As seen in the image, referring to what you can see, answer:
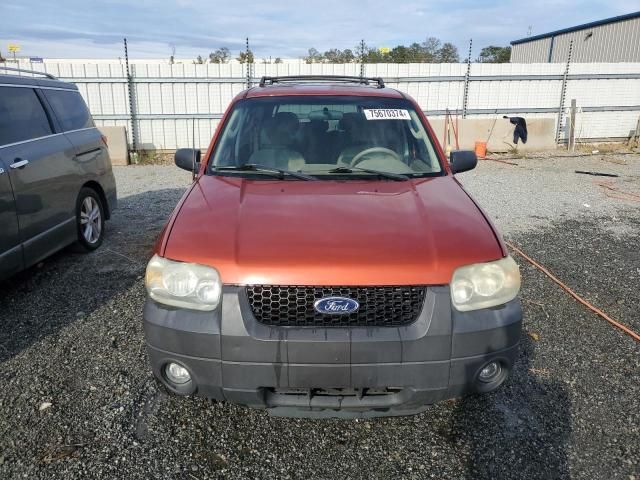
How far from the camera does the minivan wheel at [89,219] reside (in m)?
5.24

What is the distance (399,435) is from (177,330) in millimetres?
1279

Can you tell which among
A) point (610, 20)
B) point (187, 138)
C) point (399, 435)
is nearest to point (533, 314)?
point (399, 435)

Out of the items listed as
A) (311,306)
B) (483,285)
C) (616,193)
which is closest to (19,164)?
(311,306)

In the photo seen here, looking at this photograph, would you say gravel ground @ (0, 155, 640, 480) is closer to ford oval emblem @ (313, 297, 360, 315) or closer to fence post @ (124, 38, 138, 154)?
ford oval emblem @ (313, 297, 360, 315)

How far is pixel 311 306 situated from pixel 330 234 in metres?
0.39

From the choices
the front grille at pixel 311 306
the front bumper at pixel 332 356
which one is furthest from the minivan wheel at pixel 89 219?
the front grille at pixel 311 306

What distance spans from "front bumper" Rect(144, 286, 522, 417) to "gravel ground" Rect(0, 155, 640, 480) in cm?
34

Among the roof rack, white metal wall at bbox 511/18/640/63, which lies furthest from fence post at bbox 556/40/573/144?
the roof rack

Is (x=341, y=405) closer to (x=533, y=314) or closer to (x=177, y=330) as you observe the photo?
(x=177, y=330)

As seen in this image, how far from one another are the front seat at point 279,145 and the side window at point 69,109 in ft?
8.86

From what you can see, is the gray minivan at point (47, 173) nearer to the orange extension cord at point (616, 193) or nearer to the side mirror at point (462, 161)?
the side mirror at point (462, 161)

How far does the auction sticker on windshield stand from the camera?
3754 millimetres

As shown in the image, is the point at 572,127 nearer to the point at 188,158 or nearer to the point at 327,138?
the point at 327,138

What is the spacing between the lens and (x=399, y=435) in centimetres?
264
